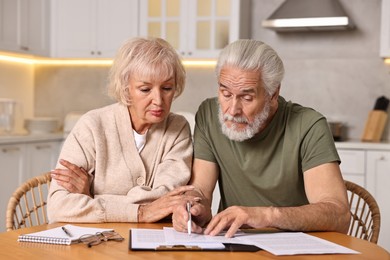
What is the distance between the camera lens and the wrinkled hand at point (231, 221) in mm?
1804

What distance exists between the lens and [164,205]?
6.63 feet

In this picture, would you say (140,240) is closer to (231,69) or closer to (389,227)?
(231,69)

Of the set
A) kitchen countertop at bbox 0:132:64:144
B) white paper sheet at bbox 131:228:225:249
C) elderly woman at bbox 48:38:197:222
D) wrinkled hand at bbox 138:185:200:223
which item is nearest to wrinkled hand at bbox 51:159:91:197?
elderly woman at bbox 48:38:197:222

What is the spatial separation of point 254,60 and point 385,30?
8.87 feet

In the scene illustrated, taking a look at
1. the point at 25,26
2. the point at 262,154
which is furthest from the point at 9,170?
A: the point at 262,154

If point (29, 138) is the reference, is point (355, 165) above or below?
below

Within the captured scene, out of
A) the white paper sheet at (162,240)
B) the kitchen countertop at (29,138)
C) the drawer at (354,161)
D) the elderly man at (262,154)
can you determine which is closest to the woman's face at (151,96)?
the elderly man at (262,154)

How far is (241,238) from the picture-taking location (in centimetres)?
179

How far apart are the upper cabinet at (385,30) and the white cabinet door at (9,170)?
2666 mm

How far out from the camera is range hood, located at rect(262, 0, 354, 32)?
463 centimetres

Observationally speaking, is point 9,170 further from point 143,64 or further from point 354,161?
point 143,64

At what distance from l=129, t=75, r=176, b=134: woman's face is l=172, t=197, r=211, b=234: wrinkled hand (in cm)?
36

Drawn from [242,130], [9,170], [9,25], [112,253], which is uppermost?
[9,25]

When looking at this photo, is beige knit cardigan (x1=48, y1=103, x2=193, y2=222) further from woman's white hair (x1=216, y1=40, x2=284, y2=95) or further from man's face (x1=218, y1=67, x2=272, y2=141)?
woman's white hair (x1=216, y1=40, x2=284, y2=95)
